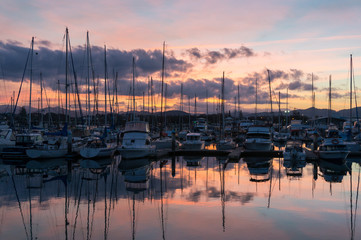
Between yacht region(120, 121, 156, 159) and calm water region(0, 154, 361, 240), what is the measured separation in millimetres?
4121

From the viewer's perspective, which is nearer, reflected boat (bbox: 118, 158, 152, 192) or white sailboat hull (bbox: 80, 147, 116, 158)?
reflected boat (bbox: 118, 158, 152, 192)

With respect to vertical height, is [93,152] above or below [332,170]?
above

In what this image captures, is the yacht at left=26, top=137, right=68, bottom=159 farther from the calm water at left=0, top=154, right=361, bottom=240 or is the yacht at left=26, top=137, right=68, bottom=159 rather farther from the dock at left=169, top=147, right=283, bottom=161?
the dock at left=169, top=147, right=283, bottom=161

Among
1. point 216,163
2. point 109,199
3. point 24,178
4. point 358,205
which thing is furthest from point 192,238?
point 216,163

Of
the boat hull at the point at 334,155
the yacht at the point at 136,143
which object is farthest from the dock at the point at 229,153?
the yacht at the point at 136,143

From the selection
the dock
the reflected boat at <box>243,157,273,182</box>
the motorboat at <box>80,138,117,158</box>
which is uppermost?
the motorboat at <box>80,138,117,158</box>

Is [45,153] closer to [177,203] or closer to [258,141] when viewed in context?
[177,203]

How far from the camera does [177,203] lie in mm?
19891

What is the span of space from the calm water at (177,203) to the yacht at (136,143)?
4.12m

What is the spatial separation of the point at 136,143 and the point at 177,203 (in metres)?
19.5

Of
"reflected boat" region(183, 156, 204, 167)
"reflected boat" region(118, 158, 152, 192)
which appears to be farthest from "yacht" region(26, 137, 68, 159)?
"reflected boat" region(183, 156, 204, 167)

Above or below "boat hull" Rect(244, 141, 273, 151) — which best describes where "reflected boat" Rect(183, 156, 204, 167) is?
below

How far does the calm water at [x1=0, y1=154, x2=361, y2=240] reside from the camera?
15.0 m

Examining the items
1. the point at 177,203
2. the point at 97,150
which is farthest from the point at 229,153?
the point at 177,203
